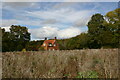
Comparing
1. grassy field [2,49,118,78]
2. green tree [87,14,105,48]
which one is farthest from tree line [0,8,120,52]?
grassy field [2,49,118,78]

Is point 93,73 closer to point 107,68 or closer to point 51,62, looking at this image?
point 107,68

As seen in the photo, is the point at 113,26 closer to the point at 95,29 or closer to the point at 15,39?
the point at 95,29

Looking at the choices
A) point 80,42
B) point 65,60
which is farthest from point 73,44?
point 65,60

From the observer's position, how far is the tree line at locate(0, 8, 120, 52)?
35.2m

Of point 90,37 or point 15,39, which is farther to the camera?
point 15,39

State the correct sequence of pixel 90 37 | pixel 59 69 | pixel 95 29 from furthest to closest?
pixel 95 29 → pixel 90 37 → pixel 59 69

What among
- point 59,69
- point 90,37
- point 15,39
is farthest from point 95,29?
point 59,69

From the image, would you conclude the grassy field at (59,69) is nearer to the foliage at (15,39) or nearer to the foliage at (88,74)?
the foliage at (88,74)

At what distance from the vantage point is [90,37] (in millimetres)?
36562

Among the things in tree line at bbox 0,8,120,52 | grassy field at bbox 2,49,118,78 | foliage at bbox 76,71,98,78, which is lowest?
foliage at bbox 76,71,98,78

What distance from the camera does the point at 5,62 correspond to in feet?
13.7

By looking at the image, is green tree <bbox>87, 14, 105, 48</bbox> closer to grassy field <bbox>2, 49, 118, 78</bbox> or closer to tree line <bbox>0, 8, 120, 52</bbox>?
tree line <bbox>0, 8, 120, 52</bbox>

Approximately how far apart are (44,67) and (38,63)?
258mm

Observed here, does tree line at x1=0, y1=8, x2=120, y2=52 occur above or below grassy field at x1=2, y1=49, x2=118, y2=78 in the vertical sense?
above
